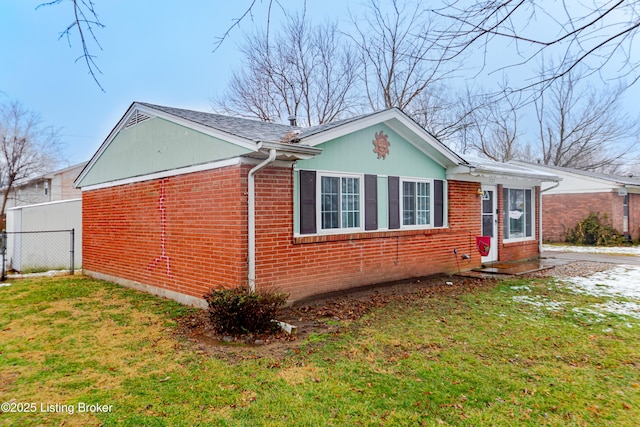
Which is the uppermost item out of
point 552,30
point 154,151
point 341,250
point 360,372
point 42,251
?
point 552,30

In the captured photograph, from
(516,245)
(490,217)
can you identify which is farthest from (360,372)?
(516,245)

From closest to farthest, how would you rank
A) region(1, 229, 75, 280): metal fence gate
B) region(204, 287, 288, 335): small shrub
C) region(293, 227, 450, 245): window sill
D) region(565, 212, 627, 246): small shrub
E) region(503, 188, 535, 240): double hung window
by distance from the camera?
1. region(204, 287, 288, 335): small shrub
2. region(293, 227, 450, 245): window sill
3. region(503, 188, 535, 240): double hung window
4. region(1, 229, 75, 280): metal fence gate
5. region(565, 212, 627, 246): small shrub

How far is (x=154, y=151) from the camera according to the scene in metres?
8.17

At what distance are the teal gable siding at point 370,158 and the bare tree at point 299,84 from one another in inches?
544

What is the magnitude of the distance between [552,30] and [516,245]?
9956 mm

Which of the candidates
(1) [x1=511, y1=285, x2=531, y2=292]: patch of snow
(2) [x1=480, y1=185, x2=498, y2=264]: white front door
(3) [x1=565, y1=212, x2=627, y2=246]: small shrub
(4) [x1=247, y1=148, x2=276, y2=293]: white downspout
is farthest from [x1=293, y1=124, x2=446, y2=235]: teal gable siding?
(3) [x1=565, y1=212, x2=627, y2=246]: small shrub

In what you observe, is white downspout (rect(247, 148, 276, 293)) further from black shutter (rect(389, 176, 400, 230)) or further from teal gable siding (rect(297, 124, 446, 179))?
black shutter (rect(389, 176, 400, 230))

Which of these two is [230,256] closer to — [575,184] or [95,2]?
[95,2]

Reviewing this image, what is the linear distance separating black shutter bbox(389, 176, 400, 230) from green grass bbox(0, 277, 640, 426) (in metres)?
2.41

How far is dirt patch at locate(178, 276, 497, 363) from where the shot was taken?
187 inches

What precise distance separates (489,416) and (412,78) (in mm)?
20290

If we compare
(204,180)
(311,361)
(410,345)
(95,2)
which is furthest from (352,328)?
(95,2)

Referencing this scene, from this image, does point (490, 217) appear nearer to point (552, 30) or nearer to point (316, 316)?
point (316, 316)

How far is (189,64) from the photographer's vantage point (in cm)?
362
